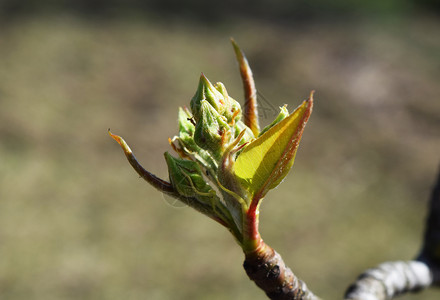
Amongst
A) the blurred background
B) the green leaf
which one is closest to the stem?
the green leaf

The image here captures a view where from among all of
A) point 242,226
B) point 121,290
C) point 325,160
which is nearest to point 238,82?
point 325,160

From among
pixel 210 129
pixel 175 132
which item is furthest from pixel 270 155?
pixel 175 132

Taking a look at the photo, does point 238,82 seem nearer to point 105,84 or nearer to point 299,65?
point 299,65

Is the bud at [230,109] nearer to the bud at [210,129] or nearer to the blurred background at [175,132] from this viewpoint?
the bud at [210,129]

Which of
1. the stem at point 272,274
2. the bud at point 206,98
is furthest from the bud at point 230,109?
the stem at point 272,274

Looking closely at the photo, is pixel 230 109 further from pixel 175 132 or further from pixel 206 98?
pixel 175 132

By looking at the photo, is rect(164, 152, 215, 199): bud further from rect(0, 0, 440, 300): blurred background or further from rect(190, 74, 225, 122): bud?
rect(0, 0, 440, 300): blurred background
